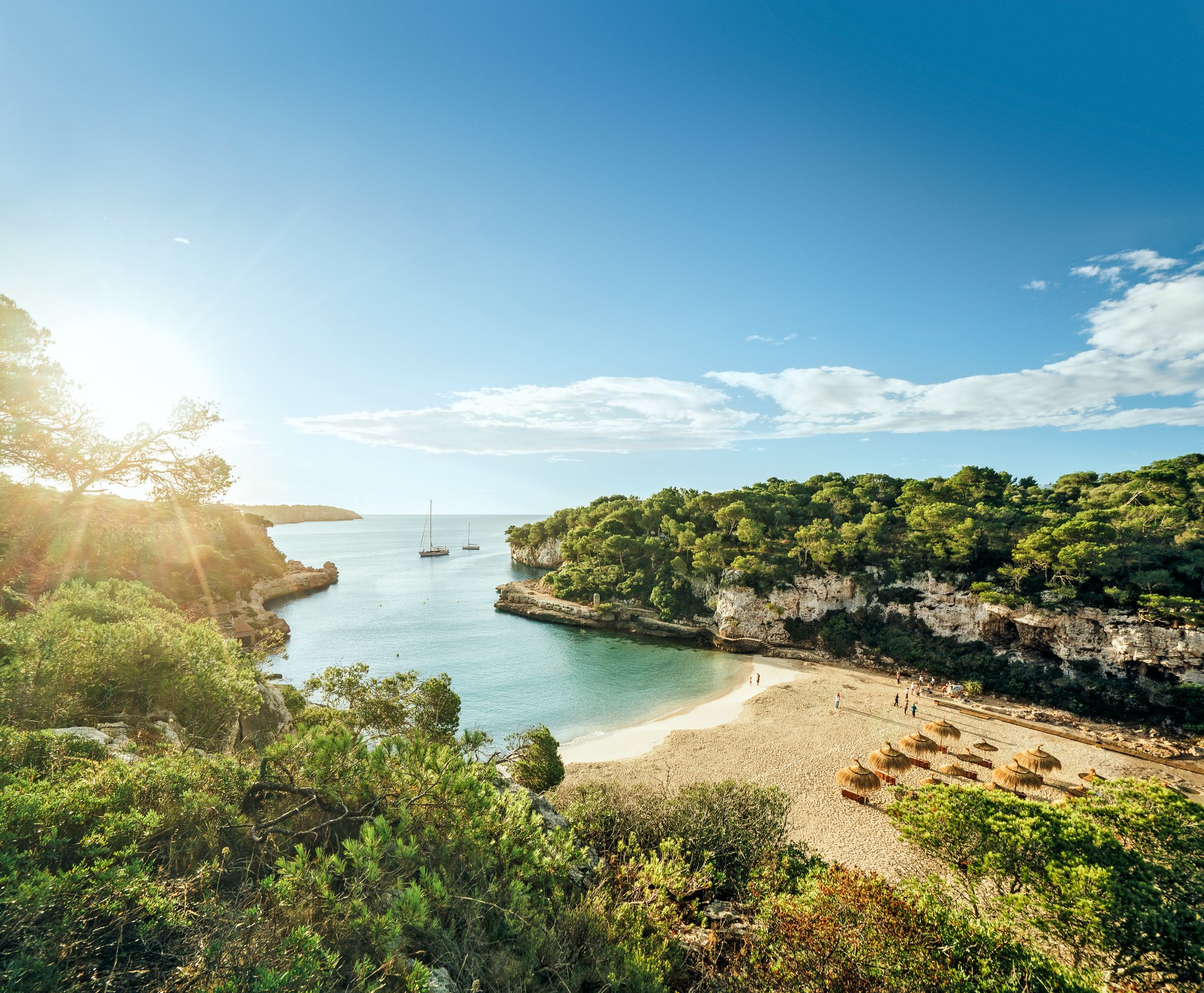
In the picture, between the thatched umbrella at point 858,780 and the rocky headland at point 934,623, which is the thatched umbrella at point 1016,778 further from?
the rocky headland at point 934,623

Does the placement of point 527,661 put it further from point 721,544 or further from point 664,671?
point 721,544

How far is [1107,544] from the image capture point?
27516 mm

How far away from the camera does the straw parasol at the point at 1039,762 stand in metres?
17.3

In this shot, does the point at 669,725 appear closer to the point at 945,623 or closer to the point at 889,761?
the point at 889,761

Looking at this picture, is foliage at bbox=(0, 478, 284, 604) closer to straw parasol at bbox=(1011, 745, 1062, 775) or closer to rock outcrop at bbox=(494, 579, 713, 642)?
straw parasol at bbox=(1011, 745, 1062, 775)

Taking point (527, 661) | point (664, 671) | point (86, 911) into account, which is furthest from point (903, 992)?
point (527, 661)

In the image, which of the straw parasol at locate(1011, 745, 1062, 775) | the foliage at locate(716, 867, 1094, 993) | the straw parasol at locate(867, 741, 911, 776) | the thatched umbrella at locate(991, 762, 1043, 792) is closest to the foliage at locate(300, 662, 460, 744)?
the foliage at locate(716, 867, 1094, 993)

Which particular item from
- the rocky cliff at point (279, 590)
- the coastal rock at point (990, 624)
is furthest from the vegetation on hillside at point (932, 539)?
the rocky cliff at point (279, 590)

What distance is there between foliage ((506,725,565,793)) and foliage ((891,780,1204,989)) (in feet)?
28.1

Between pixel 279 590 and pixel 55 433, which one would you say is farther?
pixel 279 590

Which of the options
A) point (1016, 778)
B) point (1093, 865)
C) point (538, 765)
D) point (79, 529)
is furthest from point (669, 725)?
point (79, 529)

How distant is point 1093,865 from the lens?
764cm

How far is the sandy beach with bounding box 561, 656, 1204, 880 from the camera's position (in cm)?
1429

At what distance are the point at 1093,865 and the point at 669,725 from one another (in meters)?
17.2
